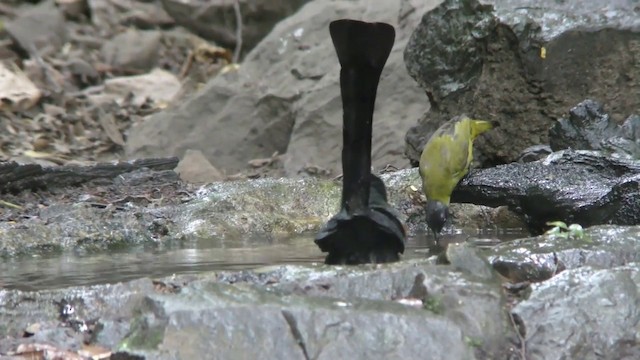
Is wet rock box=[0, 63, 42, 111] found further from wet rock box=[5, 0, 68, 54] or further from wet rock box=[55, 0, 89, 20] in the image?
wet rock box=[55, 0, 89, 20]

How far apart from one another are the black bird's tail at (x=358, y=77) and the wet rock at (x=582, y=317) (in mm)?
843

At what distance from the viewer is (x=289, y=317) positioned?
11.2 feet

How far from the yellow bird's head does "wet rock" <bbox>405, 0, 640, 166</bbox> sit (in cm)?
189

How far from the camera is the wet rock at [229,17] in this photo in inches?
618

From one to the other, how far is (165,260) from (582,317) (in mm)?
2279

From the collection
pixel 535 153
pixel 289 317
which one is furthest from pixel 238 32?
pixel 289 317

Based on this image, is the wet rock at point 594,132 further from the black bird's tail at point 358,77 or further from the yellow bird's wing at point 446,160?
the black bird's tail at point 358,77

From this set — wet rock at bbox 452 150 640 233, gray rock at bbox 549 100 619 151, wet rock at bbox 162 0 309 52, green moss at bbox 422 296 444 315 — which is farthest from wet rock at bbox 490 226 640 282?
wet rock at bbox 162 0 309 52

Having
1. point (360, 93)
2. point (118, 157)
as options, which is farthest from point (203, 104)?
point (360, 93)

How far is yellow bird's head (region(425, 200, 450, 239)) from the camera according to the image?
624 cm

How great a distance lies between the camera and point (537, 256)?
13.6ft

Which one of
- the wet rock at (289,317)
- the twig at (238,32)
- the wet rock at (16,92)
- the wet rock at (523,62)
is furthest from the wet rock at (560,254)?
the twig at (238,32)

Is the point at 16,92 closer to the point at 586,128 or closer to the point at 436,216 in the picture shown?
the point at 586,128

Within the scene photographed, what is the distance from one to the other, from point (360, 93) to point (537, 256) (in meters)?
0.85
